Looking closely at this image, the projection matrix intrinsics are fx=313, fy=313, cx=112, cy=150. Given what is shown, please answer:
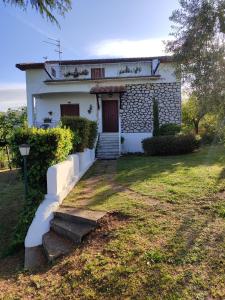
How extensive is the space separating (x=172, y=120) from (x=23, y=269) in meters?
15.0

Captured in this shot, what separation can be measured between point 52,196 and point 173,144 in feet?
30.8

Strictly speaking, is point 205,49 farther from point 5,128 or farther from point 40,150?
point 5,128

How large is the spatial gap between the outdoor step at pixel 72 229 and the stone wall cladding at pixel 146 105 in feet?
43.2

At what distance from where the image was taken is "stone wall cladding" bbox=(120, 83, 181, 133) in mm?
18484

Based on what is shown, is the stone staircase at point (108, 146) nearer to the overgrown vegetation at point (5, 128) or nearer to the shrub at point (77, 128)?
the overgrown vegetation at point (5, 128)

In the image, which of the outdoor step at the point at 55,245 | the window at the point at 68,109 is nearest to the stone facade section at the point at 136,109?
the window at the point at 68,109

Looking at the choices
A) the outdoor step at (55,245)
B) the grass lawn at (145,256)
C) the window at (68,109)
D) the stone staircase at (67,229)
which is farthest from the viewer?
the window at (68,109)

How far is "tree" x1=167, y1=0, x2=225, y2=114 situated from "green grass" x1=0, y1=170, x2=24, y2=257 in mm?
5117

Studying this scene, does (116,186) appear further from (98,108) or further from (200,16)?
(98,108)

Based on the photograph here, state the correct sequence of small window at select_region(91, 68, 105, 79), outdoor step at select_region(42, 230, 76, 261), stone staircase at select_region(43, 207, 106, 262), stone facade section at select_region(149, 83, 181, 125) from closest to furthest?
outdoor step at select_region(42, 230, 76, 261), stone staircase at select_region(43, 207, 106, 262), stone facade section at select_region(149, 83, 181, 125), small window at select_region(91, 68, 105, 79)

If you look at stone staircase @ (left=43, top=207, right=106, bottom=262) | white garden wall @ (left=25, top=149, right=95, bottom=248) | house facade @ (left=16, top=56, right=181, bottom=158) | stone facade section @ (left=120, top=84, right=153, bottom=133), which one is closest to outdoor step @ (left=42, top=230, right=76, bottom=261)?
stone staircase @ (left=43, top=207, right=106, bottom=262)

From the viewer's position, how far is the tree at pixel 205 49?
7.16 metres

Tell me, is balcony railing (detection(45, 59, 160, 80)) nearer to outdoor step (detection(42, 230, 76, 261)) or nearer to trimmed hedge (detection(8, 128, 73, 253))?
trimmed hedge (detection(8, 128, 73, 253))

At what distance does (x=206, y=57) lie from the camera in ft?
24.3
